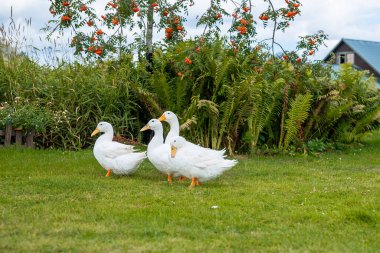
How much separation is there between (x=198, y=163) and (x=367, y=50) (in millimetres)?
37386

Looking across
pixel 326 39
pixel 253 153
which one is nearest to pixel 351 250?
pixel 253 153

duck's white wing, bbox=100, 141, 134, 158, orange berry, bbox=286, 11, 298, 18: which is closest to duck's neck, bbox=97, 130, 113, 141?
duck's white wing, bbox=100, 141, 134, 158

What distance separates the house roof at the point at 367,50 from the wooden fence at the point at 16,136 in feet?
103

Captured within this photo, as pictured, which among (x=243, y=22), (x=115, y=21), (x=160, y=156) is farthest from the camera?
(x=243, y=22)

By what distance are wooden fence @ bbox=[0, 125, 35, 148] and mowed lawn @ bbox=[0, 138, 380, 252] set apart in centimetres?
210

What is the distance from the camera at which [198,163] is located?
7863 millimetres

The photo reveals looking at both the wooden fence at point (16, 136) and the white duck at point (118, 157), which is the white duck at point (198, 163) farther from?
the wooden fence at point (16, 136)

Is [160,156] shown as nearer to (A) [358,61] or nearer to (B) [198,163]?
(B) [198,163]

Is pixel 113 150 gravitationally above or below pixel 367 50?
below

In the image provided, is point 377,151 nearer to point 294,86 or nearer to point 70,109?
point 294,86

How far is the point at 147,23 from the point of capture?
13.6 metres

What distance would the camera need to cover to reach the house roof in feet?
134

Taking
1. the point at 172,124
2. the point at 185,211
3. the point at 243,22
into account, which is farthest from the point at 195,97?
the point at 185,211

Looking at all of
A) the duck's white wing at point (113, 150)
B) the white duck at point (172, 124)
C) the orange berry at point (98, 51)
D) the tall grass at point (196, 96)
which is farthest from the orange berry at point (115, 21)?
the duck's white wing at point (113, 150)
